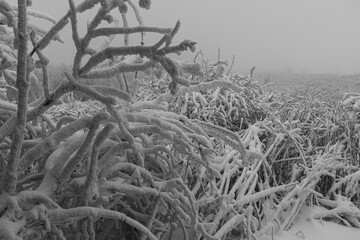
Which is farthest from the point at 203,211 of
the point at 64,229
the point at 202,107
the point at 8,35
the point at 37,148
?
the point at 202,107

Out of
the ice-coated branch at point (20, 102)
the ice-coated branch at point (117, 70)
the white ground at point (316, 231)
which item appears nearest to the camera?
the ice-coated branch at point (20, 102)

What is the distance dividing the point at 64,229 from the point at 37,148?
34 centimetres

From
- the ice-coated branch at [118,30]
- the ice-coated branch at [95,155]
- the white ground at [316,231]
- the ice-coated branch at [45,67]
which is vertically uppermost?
the ice-coated branch at [118,30]

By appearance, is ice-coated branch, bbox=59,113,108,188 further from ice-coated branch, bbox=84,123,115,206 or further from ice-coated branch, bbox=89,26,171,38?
ice-coated branch, bbox=89,26,171,38

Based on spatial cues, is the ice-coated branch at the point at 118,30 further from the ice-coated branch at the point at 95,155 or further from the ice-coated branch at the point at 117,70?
the ice-coated branch at the point at 95,155

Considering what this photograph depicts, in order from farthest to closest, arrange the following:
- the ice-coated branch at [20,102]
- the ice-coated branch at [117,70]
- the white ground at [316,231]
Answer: the white ground at [316,231]
the ice-coated branch at [117,70]
the ice-coated branch at [20,102]

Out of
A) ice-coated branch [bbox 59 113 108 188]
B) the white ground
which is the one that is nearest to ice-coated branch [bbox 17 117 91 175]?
ice-coated branch [bbox 59 113 108 188]

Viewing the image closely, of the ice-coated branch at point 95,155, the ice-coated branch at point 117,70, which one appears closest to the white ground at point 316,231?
the ice-coated branch at point 95,155

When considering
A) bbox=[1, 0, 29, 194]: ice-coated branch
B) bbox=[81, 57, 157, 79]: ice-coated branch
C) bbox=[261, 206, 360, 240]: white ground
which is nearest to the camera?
bbox=[1, 0, 29, 194]: ice-coated branch

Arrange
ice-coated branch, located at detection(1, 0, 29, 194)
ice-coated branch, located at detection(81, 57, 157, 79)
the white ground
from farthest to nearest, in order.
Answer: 1. the white ground
2. ice-coated branch, located at detection(81, 57, 157, 79)
3. ice-coated branch, located at detection(1, 0, 29, 194)

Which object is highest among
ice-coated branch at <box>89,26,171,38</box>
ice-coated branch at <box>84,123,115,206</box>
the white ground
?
ice-coated branch at <box>89,26,171,38</box>

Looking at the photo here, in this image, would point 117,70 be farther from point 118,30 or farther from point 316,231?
point 316,231

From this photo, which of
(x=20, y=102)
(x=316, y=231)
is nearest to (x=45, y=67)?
(x=20, y=102)

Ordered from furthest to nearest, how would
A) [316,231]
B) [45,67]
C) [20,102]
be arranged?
[316,231] → [45,67] → [20,102]
